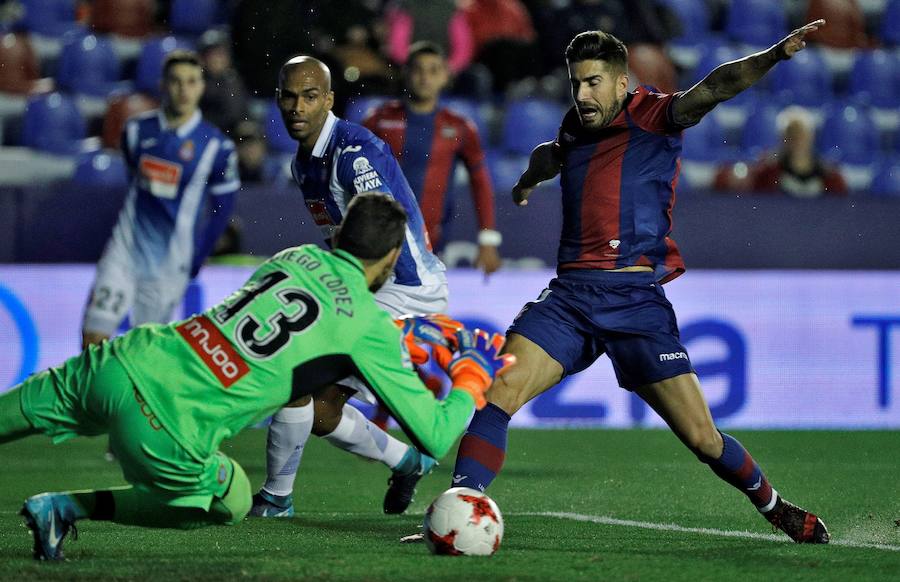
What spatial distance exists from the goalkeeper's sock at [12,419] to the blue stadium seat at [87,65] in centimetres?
877

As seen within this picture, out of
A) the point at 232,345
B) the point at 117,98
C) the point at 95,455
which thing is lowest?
the point at 95,455

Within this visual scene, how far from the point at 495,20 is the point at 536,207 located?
343 centimetres

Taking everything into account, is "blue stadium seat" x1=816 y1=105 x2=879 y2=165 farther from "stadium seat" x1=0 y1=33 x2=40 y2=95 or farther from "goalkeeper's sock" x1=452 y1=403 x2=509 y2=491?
"goalkeeper's sock" x1=452 y1=403 x2=509 y2=491

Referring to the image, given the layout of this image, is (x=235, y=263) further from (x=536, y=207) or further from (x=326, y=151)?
(x=326, y=151)

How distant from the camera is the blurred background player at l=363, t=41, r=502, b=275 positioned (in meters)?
9.29

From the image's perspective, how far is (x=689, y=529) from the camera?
6234mm

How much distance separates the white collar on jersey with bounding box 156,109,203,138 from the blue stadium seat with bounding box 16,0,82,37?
15.4 feet

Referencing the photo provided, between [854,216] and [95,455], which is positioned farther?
[854,216]

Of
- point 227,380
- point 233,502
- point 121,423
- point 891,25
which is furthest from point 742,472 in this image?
point 891,25

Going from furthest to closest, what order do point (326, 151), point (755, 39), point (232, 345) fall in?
point (755, 39)
point (326, 151)
point (232, 345)

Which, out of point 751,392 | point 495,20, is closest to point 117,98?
point 495,20

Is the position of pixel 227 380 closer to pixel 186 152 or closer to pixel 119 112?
pixel 186 152

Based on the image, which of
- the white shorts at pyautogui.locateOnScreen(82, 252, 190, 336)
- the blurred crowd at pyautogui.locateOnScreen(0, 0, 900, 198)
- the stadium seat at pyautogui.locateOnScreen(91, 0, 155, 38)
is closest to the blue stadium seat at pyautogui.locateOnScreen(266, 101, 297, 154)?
the blurred crowd at pyautogui.locateOnScreen(0, 0, 900, 198)

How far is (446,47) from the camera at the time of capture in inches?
518
